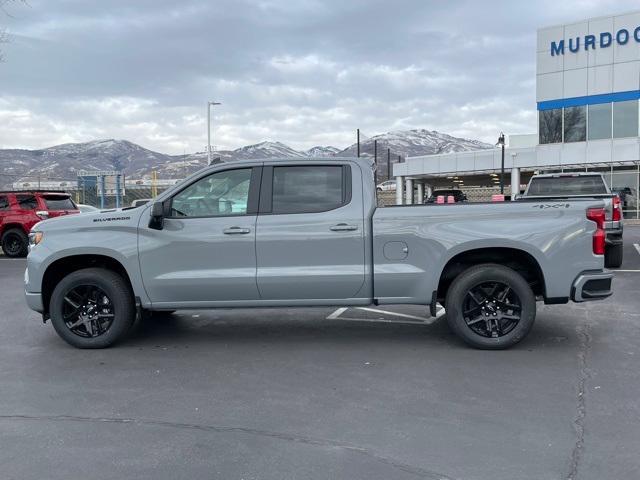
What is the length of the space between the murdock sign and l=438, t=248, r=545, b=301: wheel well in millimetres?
31406

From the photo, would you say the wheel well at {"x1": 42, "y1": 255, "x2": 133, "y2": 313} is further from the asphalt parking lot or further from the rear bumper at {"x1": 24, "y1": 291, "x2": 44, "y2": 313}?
the asphalt parking lot

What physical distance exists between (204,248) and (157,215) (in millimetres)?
561

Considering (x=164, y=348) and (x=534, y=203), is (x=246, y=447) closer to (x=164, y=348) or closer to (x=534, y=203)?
(x=164, y=348)

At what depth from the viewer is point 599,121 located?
3338cm

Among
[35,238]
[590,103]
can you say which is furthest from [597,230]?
[590,103]

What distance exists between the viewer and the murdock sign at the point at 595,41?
3247cm

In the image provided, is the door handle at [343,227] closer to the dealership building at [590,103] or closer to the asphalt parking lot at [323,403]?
the asphalt parking lot at [323,403]

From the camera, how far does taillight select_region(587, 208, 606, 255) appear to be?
19.6 ft

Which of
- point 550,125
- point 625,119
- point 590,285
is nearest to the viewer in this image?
point 590,285

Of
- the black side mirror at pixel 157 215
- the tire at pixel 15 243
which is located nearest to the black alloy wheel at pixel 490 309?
the black side mirror at pixel 157 215

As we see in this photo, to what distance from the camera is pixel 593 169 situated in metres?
33.9

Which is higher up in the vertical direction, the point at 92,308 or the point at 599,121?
the point at 599,121

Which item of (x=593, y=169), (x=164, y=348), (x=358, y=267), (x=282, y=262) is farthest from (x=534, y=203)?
(x=593, y=169)

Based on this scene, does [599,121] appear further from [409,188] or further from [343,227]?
[343,227]
